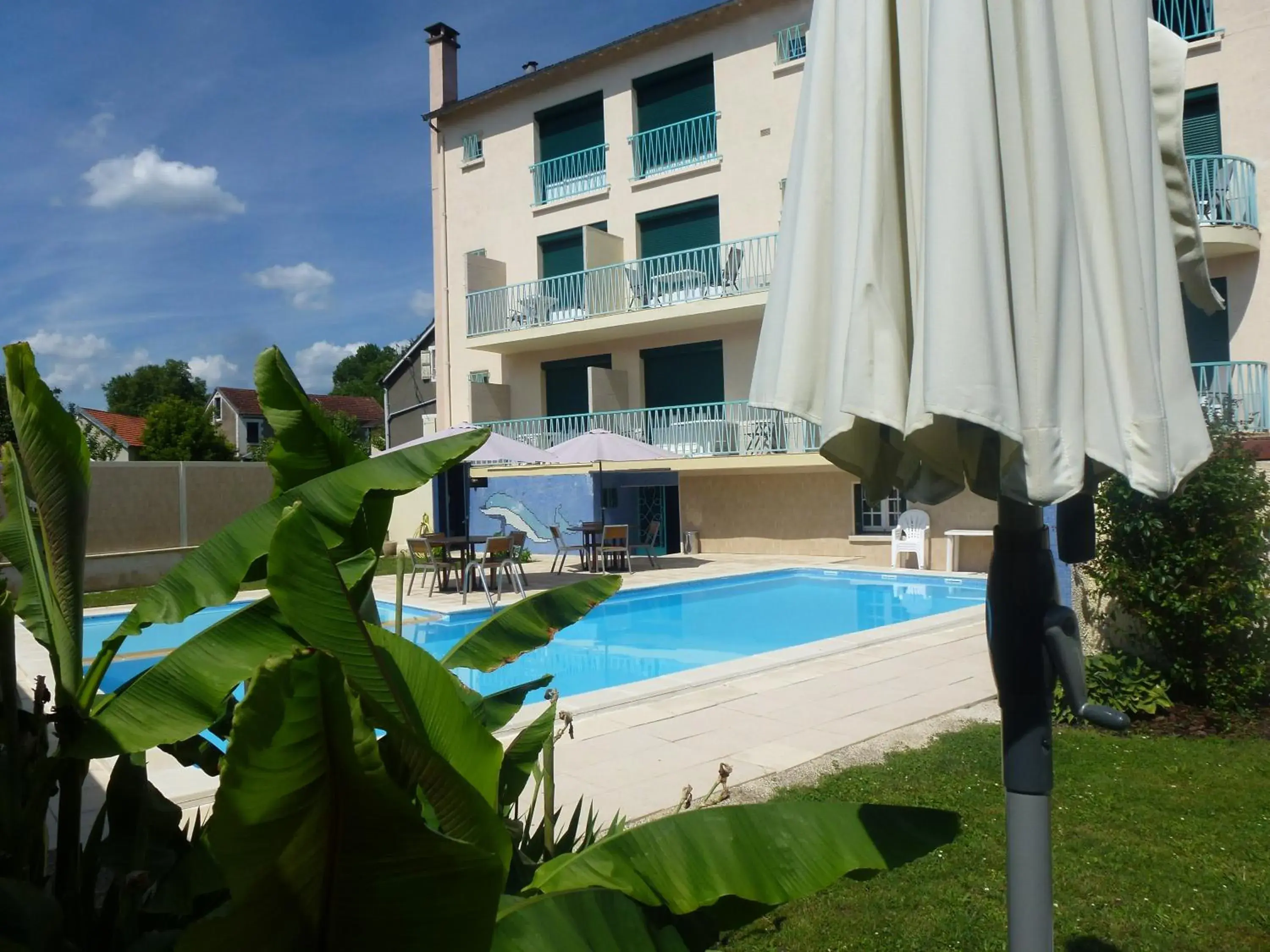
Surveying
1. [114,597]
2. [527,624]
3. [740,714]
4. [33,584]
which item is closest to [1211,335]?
[740,714]

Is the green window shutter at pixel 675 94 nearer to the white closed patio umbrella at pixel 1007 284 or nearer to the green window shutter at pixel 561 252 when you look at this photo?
the green window shutter at pixel 561 252

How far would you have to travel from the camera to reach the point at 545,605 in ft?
8.43

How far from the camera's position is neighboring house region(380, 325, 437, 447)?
37688 mm

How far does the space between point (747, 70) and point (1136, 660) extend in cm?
1755

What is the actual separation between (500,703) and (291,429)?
907 millimetres

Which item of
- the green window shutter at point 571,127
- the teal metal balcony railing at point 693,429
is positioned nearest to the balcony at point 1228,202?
the teal metal balcony railing at point 693,429

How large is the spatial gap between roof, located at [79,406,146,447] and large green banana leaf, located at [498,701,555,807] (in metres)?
51.0

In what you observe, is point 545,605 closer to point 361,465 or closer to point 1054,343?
point 361,465

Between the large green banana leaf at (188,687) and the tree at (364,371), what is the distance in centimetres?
7657

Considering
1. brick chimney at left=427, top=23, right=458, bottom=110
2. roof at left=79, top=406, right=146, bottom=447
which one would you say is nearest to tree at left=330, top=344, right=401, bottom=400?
roof at left=79, top=406, right=146, bottom=447

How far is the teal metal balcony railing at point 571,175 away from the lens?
22891 mm

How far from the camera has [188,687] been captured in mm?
1737

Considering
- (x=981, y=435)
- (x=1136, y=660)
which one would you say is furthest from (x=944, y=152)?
(x=1136, y=660)

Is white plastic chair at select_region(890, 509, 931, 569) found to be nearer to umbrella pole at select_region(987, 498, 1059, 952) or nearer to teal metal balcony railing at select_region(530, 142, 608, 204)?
teal metal balcony railing at select_region(530, 142, 608, 204)
